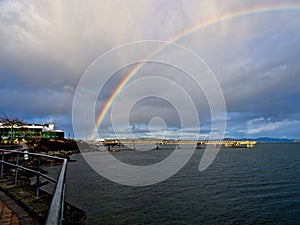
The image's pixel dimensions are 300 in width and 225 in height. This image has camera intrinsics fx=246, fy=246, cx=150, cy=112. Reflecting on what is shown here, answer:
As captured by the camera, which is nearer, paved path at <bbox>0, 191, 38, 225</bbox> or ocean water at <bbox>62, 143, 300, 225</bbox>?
paved path at <bbox>0, 191, 38, 225</bbox>

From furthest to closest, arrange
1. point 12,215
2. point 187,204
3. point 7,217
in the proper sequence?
point 187,204, point 12,215, point 7,217

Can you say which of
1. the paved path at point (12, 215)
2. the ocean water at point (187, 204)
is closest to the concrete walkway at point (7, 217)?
the paved path at point (12, 215)

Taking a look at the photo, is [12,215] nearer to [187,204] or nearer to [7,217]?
[7,217]

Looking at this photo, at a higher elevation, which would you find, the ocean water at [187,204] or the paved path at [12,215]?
the paved path at [12,215]

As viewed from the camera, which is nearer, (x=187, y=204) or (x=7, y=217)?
(x=7, y=217)

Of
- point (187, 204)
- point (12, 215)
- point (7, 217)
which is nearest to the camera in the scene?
point (7, 217)

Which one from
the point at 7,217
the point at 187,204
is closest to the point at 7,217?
the point at 7,217

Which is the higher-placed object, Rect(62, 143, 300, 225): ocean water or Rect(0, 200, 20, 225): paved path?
Rect(0, 200, 20, 225): paved path

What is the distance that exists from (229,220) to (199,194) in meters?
7.02

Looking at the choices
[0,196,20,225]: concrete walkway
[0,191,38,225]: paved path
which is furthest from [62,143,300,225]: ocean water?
[0,196,20,225]: concrete walkway

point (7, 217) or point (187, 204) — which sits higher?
point (7, 217)

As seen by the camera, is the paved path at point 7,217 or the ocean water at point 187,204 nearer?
the paved path at point 7,217

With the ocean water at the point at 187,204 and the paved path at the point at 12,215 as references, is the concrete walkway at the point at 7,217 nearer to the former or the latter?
the paved path at the point at 12,215

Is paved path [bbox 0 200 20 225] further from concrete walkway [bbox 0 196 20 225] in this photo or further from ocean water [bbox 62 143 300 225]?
ocean water [bbox 62 143 300 225]
